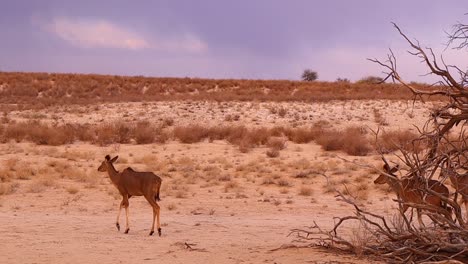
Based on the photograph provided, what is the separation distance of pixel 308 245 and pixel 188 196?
6700mm

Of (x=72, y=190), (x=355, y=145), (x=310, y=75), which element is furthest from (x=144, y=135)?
(x=310, y=75)

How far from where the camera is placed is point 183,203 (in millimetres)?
16422

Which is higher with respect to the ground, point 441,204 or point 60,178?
point 441,204

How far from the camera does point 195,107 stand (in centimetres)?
3800

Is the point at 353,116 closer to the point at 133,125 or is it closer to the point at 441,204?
the point at 133,125

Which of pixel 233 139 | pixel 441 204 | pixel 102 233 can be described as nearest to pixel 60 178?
pixel 102 233

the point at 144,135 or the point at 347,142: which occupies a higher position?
the point at 347,142

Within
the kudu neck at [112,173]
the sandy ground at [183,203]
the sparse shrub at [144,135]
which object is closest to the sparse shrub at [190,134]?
the sandy ground at [183,203]

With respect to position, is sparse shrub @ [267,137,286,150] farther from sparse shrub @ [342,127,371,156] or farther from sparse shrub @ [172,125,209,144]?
sparse shrub @ [172,125,209,144]

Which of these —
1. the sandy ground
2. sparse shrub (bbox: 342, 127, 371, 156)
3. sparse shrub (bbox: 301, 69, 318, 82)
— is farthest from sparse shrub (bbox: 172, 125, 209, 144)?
sparse shrub (bbox: 301, 69, 318, 82)

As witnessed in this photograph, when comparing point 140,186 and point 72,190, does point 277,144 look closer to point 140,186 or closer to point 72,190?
point 72,190

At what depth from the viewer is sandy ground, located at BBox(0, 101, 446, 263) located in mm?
10858

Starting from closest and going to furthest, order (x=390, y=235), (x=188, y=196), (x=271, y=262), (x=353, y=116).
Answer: (x=390, y=235), (x=271, y=262), (x=188, y=196), (x=353, y=116)

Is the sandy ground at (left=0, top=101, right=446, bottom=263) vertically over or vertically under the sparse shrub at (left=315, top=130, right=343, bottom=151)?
under
